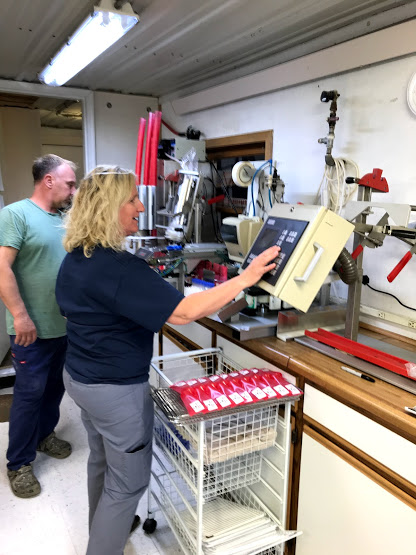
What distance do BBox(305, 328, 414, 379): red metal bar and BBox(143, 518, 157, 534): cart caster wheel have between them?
111 centimetres

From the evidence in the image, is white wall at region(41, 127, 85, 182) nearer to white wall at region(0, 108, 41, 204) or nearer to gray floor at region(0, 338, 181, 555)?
white wall at region(0, 108, 41, 204)

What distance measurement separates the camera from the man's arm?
2.03 m

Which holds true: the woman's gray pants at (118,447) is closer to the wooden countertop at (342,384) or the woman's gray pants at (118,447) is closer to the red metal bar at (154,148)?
the wooden countertop at (342,384)

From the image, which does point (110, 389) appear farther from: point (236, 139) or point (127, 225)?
point (236, 139)

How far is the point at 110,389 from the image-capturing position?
1.45m

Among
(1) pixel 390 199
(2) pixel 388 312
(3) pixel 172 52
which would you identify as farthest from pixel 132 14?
(2) pixel 388 312

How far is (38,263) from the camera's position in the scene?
2160 mm

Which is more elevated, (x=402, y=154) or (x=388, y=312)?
(x=402, y=154)

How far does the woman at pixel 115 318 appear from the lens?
1.34 metres

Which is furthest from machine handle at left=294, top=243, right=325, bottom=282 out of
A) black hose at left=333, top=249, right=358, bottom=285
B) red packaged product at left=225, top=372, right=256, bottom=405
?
red packaged product at left=225, top=372, right=256, bottom=405

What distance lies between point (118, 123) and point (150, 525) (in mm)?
3113

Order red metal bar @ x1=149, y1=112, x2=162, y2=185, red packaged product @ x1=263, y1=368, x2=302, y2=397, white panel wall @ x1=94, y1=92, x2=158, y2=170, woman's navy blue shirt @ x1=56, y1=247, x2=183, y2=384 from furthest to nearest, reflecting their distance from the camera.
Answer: white panel wall @ x1=94, y1=92, x2=158, y2=170
red metal bar @ x1=149, y1=112, x2=162, y2=185
red packaged product @ x1=263, y1=368, x2=302, y2=397
woman's navy blue shirt @ x1=56, y1=247, x2=183, y2=384

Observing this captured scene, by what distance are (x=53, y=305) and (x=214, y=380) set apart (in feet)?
3.58

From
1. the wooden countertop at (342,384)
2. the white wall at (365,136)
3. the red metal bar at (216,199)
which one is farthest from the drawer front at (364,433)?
the red metal bar at (216,199)
